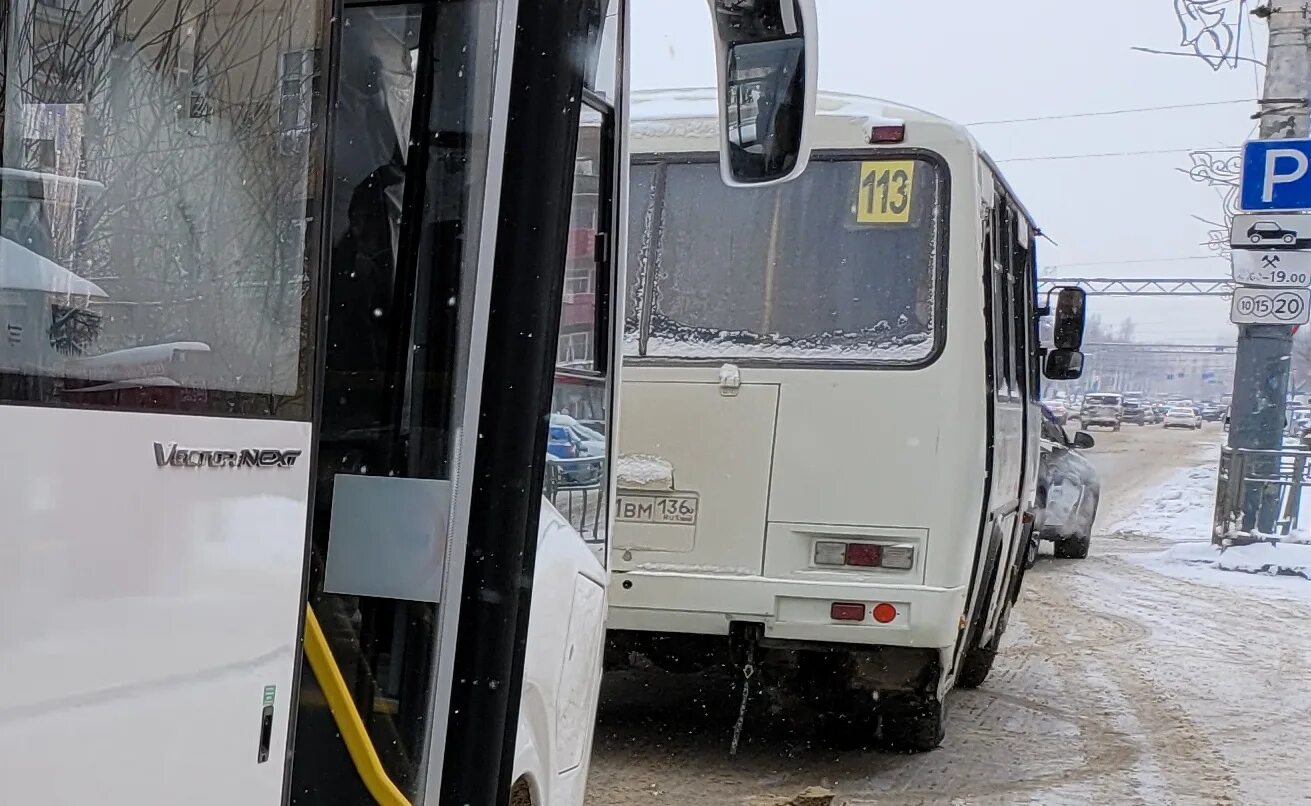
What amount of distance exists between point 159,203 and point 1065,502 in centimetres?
1555

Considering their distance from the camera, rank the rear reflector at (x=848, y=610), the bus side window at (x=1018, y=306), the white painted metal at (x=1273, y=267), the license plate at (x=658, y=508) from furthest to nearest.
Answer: the white painted metal at (x=1273, y=267)
the bus side window at (x=1018, y=306)
the license plate at (x=658, y=508)
the rear reflector at (x=848, y=610)

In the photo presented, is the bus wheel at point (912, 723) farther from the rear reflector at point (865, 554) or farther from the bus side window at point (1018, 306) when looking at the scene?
the bus side window at point (1018, 306)

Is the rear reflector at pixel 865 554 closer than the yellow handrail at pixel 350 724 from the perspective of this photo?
No

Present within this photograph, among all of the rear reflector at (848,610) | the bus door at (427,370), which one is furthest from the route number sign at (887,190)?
the bus door at (427,370)

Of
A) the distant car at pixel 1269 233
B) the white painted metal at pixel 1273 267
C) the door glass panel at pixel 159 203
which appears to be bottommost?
the door glass panel at pixel 159 203

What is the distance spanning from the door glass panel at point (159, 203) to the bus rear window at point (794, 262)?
435cm

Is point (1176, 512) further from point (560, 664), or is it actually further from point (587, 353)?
point (560, 664)

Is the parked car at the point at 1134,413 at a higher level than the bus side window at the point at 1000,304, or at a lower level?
lower

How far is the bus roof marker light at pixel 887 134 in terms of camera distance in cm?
629

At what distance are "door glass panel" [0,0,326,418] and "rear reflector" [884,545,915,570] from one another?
422 centimetres

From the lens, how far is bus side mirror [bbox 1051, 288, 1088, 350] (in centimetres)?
894

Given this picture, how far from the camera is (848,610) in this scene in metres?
5.95

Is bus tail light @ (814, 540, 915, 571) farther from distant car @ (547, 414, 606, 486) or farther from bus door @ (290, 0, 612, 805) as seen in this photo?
bus door @ (290, 0, 612, 805)

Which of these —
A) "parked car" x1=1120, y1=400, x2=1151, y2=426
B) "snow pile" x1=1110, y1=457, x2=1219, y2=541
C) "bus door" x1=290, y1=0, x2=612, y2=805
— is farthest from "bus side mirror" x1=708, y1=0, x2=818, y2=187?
"parked car" x1=1120, y1=400, x2=1151, y2=426
